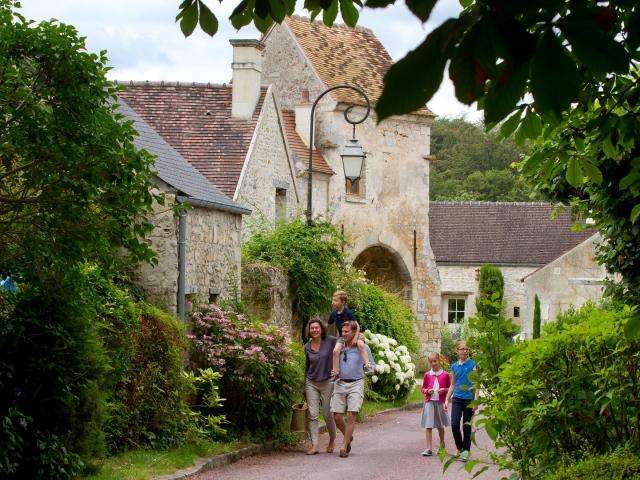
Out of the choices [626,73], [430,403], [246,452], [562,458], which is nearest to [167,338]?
[246,452]

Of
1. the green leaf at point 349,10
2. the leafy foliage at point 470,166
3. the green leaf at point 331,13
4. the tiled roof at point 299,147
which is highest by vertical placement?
the leafy foliage at point 470,166

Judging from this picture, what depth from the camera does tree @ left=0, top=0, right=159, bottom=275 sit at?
345 inches

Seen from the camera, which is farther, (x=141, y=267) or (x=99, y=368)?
(x=141, y=267)

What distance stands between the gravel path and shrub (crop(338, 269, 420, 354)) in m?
6.15

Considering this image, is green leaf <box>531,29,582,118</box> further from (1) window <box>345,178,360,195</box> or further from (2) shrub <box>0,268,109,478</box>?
(1) window <box>345,178,360,195</box>

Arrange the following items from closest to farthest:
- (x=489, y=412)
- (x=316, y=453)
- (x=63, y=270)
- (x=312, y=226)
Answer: (x=489, y=412) → (x=63, y=270) → (x=316, y=453) → (x=312, y=226)

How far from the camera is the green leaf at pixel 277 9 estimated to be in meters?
3.84

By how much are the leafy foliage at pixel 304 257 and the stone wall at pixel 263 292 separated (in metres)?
0.67

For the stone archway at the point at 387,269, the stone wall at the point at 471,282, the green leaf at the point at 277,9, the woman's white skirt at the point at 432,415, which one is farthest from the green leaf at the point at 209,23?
the stone wall at the point at 471,282

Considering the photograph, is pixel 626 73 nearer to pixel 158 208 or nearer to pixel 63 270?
pixel 63 270

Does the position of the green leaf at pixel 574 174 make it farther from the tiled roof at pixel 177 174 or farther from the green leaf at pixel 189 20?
the tiled roof at pixel 177 174

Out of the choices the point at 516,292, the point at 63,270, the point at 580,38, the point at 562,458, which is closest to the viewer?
the point at 580,38

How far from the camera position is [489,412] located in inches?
289

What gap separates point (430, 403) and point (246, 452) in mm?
2374
